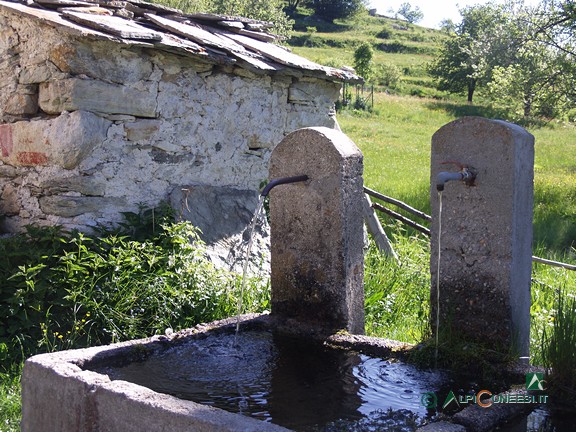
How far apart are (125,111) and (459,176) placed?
268 cm

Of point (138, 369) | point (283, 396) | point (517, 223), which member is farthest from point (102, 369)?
point (517, 223)

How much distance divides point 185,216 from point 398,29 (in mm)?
59610

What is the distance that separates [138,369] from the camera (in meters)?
3.31

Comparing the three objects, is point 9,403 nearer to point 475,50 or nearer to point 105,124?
point 105,124

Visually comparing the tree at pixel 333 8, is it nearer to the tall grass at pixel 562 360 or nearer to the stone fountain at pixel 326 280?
the stone fountain at pixel 326 280

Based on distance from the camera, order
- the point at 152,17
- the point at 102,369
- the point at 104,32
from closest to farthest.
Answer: the point at 102,369, the point at 104,32, the point at 152,17

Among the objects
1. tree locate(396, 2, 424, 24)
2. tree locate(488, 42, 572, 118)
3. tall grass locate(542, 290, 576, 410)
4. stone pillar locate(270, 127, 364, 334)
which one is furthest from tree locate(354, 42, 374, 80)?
tree locate(396, 2, 424, 24)

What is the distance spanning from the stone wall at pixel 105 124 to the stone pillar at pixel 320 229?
4.94 feet

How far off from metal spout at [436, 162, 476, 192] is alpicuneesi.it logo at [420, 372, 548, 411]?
96 centimetres

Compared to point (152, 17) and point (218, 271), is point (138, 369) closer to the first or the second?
point (218, 271)

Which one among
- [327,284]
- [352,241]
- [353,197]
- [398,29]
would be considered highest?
[398,29]

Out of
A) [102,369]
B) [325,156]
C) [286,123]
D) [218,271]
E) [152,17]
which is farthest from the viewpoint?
[286,123]

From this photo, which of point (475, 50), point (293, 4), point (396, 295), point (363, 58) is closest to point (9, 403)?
point (396, 295)

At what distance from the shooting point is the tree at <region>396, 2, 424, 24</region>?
9400 centimetres
